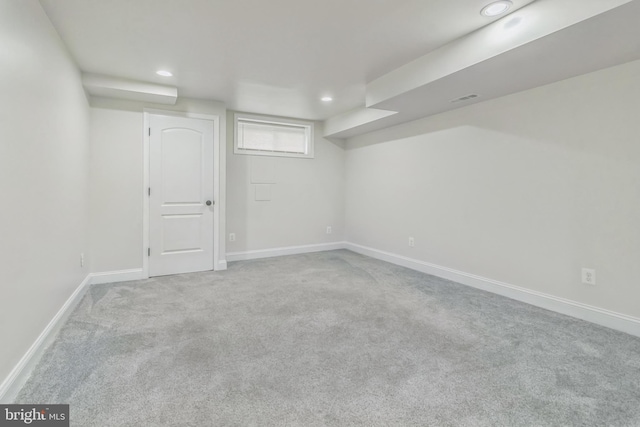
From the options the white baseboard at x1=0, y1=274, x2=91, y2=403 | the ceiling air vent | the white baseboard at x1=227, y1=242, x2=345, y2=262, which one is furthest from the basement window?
the white baseboard at x1=0, y1=274, x2=91, y2=403

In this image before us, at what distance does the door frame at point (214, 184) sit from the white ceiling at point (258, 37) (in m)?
0.51

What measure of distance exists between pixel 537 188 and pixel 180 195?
4068 mm

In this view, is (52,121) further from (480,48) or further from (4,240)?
(480,48)

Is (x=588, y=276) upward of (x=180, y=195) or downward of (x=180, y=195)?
downward

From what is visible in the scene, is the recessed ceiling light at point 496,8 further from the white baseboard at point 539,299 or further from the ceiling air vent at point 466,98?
the white baseboard at point 539,299

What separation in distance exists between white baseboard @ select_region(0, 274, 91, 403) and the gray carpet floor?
5 cm

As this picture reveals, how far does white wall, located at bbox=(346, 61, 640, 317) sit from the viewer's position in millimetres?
2451

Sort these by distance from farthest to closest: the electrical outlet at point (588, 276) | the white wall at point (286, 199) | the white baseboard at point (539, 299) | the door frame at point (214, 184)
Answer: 1. the white wall at point (286, 199)
2. the door frame at point (214, 184)
3. the electrical outlet at point (588, 276)
4. the white baseboard at point (539, 299)

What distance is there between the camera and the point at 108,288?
346 centimetres

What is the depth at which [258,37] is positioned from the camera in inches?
99.5

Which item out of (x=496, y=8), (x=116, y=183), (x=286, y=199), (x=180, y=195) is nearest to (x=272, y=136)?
(x=286, y=199)

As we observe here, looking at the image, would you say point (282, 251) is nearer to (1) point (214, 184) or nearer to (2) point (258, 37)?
(1) point (214, 184)

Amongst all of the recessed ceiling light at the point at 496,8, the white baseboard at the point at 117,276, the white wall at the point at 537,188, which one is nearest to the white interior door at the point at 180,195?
the white baseboard at the point at 117,276

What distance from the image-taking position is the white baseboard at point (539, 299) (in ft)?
8.02
